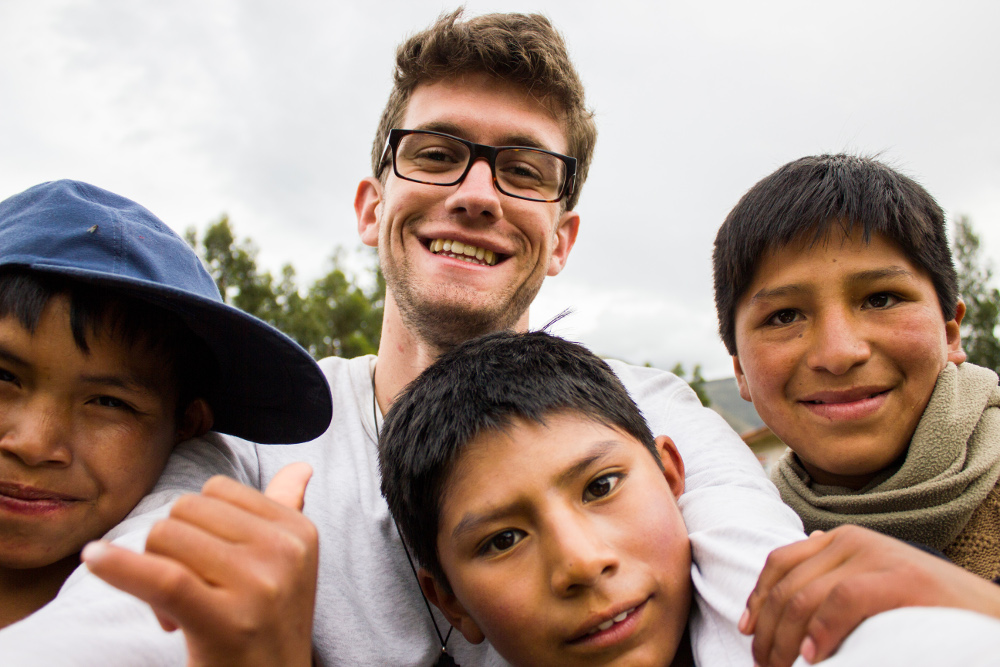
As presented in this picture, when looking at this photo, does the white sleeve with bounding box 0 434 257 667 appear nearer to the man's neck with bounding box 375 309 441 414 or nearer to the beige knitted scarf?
the man's neck with bounding box 375 309 441 414

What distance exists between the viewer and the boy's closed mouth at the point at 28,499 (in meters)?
1.46

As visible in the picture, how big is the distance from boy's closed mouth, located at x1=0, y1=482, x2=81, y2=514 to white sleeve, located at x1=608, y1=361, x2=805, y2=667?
157 cm

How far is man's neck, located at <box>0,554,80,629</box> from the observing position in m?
1.56

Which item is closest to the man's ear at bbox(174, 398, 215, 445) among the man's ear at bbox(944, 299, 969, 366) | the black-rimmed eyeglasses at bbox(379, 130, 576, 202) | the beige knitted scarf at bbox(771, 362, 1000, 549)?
the black-rimmed eyeglasses at bbox(379, 130, 576, 202)

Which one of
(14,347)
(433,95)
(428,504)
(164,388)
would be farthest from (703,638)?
(433,95)

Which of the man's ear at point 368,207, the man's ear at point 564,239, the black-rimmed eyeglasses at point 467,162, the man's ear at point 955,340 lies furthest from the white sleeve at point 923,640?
the man's ear at point 368,207

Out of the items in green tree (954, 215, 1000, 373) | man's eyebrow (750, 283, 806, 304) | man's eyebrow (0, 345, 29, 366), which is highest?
man's eyebrow (0, 345, 29, 366)

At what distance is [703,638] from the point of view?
140 centimetres

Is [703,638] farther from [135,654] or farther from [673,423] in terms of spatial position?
[135,654]

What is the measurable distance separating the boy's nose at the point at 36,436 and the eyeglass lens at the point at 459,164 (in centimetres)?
160

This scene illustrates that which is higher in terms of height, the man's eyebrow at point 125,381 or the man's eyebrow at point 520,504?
the man's eyebrow at point 125,381

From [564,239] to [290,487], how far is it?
7.90 feet

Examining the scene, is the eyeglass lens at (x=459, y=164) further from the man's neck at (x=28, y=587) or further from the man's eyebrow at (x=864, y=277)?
the man's neck at (x=28, y=587)

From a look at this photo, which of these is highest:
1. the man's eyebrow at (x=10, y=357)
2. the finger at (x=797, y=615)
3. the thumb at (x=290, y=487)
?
the man's eyebrow at (x=10, y=357)
